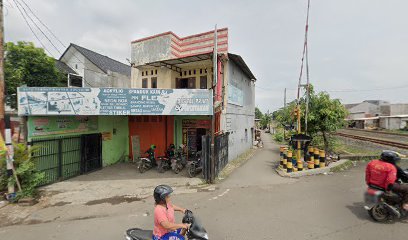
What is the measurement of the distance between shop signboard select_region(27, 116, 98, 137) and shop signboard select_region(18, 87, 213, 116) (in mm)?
576

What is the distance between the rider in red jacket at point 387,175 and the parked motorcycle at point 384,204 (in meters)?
0.11

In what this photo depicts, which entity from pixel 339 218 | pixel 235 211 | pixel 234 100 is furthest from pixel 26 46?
pixel 339 218

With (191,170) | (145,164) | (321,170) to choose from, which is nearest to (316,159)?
(321,170)

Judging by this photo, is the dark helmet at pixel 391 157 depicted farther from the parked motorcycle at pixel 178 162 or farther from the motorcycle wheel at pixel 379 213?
the parked motorcycle at pixel 178 162

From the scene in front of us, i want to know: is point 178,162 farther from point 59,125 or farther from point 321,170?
point 321,170

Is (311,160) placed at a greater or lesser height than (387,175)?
lesser

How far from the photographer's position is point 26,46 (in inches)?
502

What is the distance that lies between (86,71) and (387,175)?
20.7 meters

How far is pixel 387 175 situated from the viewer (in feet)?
14.9

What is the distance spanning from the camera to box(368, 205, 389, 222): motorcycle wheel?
462cm

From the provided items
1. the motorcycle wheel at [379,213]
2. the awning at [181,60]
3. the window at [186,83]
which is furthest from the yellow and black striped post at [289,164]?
the window at [186,83]

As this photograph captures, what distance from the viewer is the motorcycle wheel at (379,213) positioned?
182 inches

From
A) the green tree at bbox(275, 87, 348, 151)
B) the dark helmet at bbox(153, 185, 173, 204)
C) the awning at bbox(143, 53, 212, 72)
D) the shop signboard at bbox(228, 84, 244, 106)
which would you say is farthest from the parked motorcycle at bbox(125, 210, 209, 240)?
the green tree at bbox(275, 87, 348, 151)

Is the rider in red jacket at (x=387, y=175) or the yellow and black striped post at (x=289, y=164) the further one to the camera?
the yellow and black striped post at (x=289, y=164)
